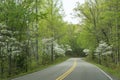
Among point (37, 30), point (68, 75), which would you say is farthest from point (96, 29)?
point (68, 75)

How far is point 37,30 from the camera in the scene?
4156cm

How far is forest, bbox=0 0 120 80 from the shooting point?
→ 3089 cm

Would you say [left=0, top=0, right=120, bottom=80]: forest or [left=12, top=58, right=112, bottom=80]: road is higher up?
[left=0, top=0, right=120, bottom=80]: forest

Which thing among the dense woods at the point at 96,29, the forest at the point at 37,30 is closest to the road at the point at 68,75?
the forest at the point at 37,30

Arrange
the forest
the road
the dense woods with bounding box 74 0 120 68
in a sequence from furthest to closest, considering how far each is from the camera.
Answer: the dense woods with bounding box 74 0 120 68
the forest
the road

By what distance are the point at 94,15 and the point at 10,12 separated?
33.1 m

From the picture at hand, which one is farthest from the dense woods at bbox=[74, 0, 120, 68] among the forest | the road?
the road

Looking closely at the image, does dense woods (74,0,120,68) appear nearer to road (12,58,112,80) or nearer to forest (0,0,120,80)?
forest (0,0,120,80)

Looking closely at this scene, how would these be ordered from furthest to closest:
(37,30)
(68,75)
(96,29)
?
(96,29) < (37,30) < (68,75)

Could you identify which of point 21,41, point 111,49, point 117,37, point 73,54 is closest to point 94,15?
point 111,49

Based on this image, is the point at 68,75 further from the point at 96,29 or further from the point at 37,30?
the point at 96,29

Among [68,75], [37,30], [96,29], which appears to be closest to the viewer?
[68,75]

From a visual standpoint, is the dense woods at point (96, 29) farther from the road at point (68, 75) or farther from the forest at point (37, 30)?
the road at point (68, 75)

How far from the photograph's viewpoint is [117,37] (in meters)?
37.7
